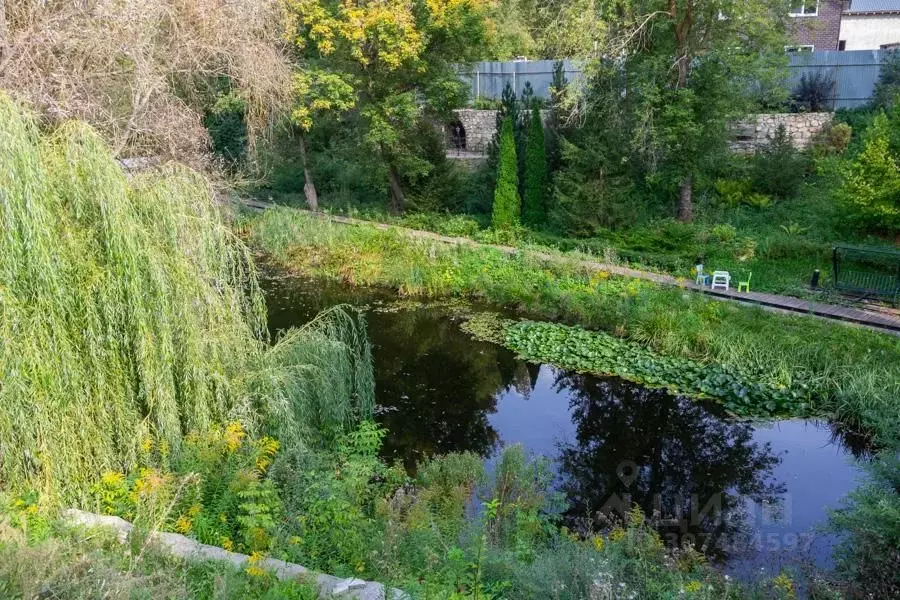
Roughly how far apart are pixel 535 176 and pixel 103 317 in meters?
13.0

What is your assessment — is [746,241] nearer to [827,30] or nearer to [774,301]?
[774,301]

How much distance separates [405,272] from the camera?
48.5 feet

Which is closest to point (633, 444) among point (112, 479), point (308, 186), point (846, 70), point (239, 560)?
point (239, 560)

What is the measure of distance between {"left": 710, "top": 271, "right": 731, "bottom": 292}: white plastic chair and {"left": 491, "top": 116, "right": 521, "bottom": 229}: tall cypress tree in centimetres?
550

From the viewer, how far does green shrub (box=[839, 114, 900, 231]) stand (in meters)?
12.3

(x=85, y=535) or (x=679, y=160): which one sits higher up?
(x=679, y=160)

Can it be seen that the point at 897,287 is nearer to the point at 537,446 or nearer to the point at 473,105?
the point at 537,446

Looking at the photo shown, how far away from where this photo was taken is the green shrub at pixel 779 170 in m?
16.3

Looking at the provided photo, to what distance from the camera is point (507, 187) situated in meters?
17.3

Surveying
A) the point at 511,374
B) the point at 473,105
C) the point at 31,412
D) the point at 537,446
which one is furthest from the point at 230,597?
the point at 473,105

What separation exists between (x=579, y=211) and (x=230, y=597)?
12.7 metres

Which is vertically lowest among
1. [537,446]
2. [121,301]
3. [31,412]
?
[537,446]

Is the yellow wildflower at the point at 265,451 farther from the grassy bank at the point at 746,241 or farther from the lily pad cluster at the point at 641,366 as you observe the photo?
the grassy bank at the point at 746,241

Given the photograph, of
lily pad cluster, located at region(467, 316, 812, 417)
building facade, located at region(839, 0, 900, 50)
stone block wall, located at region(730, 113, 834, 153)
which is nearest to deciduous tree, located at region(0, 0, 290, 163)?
lily pad cluster, located at region(467, 316, 812, 417)
